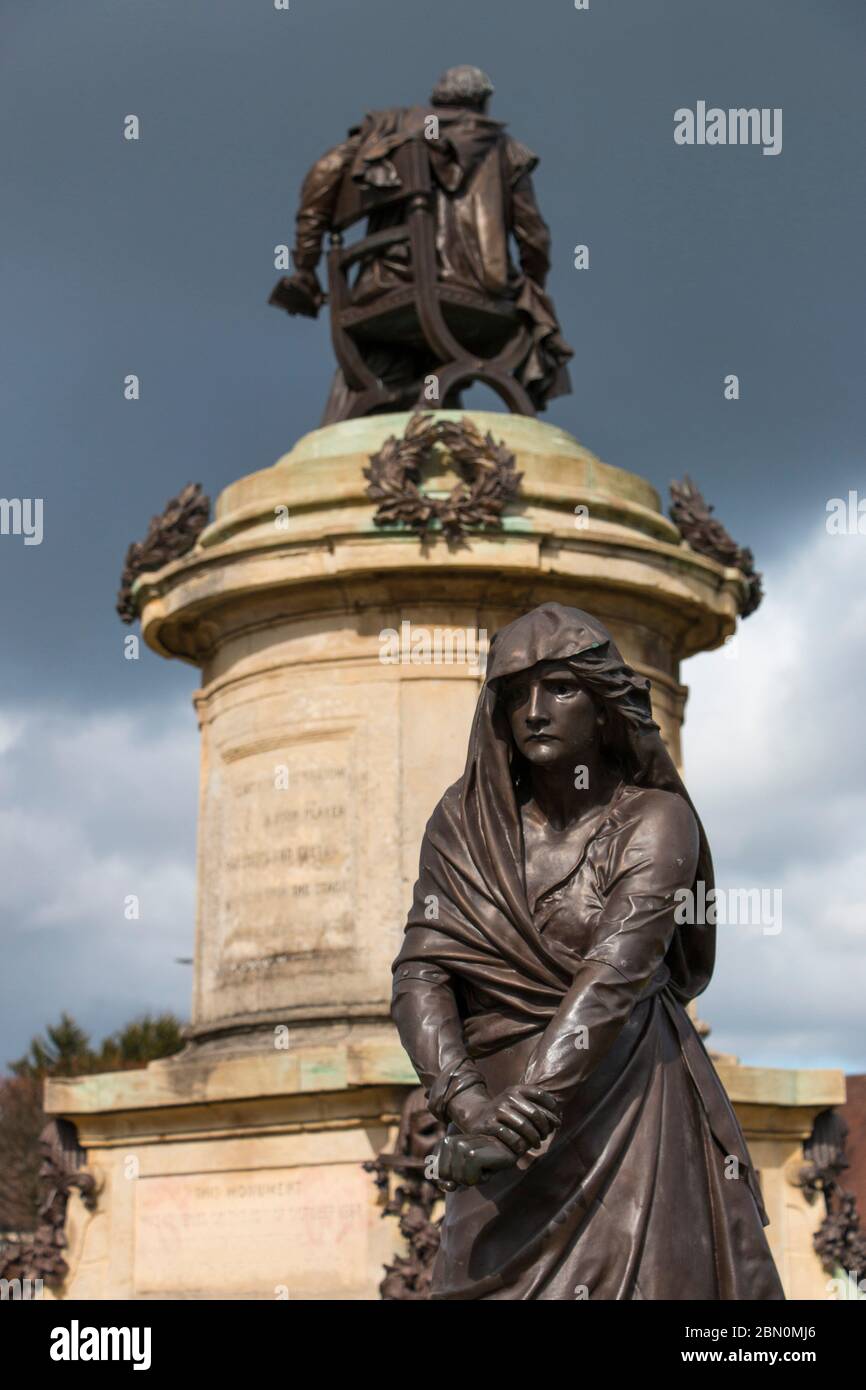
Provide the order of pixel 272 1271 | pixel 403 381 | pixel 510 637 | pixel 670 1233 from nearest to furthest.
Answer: pixel 670 1233 < pixel 510 637 < pixel 272 1271 < pixel 403 381

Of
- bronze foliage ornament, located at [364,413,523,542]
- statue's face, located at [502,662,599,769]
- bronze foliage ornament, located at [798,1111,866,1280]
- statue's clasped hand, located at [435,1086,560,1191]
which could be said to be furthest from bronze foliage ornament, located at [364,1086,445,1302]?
statue's clasped hand, located at [435,1086,560,1191]

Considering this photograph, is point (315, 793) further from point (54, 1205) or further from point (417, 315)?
point (417, 315)

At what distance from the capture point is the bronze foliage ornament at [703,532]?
647 inches

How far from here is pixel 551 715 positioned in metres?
5.35

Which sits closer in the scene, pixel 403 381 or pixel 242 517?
pixel 242 517

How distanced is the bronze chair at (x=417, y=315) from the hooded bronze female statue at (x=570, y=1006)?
11.6 meters

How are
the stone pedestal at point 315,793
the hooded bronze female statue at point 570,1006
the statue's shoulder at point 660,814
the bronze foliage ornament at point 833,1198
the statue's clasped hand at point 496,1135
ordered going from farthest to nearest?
the bronze foliage ornament at point 833,1198, the stone pedestal at point 315,793, the statue's shoulder at point 660,814, the hooded bronze female statue at point 570,1006, the statue's clasped hand at point 496,1135

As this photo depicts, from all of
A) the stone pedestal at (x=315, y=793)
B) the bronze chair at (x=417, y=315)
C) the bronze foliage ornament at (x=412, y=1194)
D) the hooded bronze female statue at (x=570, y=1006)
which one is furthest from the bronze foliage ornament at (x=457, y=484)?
the hooded bronze female statue at (x=570, y=1006)

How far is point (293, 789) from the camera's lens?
14984 millimetres

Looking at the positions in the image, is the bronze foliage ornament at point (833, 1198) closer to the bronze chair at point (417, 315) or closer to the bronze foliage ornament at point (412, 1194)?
the bronze foliage ornament at point (412, 1194)

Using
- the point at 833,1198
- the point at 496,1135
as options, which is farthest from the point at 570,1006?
the point at 833,1198

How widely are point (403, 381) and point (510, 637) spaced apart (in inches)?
511

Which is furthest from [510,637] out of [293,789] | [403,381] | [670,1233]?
[403,381]

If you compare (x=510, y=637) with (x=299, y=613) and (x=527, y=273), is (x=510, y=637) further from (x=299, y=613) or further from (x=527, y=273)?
(x=527, y=273)
